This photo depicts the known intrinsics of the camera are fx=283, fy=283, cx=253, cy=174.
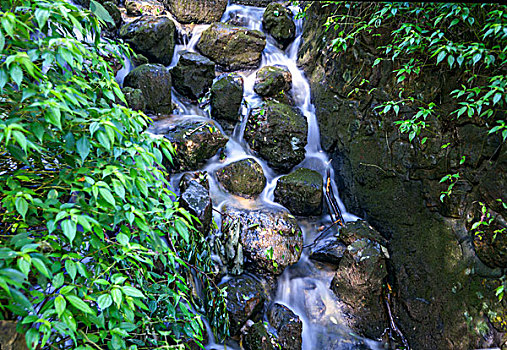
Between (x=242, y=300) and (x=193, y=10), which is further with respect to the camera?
(x=193, y=10)

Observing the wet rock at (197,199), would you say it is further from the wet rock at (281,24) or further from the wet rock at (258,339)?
the wet rock at (281,24)

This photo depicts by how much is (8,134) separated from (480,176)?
3.38 metres

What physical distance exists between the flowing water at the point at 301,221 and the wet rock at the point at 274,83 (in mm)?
138

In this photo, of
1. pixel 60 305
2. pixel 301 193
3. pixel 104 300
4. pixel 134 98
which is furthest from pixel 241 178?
pixel 60 305

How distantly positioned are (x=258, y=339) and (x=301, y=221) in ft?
5.52

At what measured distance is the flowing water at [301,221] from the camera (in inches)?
123

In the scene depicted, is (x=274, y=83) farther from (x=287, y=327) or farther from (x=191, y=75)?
(x=287, y=327)

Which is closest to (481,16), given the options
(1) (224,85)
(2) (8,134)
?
(1) (224,85)

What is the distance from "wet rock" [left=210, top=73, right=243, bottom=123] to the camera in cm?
462

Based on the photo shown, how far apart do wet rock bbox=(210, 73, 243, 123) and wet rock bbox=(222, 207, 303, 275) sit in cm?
173

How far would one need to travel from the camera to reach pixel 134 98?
392cm


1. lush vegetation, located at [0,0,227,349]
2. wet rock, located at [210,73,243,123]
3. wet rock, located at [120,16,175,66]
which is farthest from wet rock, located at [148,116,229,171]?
lush vegetation, located at [0,0,227,349]

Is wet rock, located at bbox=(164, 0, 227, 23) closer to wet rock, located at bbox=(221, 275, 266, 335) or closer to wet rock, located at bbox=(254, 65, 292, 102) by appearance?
wet rock, located at bbox=(254, 65, 292, 102)

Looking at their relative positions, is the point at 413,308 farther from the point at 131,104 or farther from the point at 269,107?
the point at 131,104
